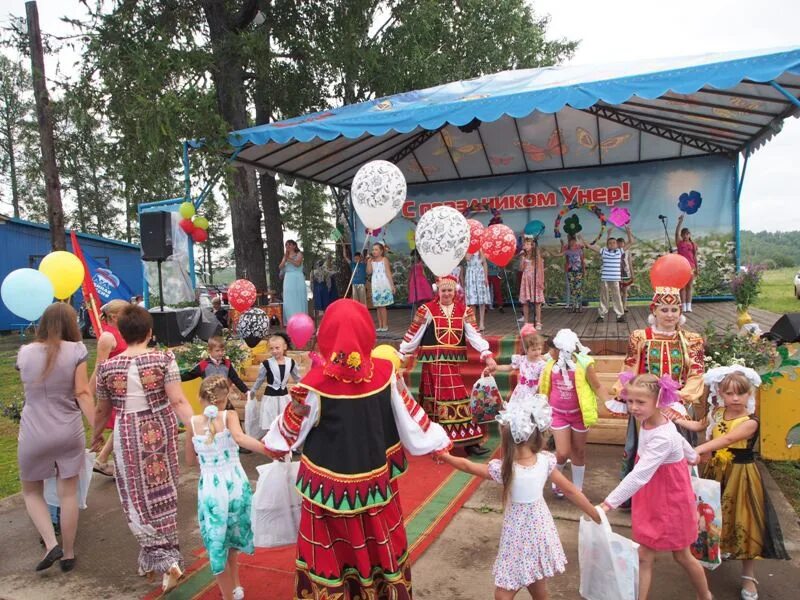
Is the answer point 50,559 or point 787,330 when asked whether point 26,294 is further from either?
point 787,330

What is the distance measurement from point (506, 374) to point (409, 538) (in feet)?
10.9

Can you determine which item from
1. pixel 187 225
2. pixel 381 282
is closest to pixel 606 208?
pixel 381 282

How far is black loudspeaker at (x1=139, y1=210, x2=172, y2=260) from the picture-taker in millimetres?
9586

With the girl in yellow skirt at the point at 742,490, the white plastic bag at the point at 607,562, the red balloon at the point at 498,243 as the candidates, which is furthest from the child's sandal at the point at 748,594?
the red balloon at the point at 498,243

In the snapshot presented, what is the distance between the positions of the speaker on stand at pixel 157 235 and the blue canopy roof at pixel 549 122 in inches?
66.7

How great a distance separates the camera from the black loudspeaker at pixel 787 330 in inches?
235

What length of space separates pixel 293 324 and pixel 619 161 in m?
9.66

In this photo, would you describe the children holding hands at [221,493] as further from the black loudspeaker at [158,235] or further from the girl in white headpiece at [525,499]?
the black loudspeaker at [158,235]

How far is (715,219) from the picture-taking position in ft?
39.8

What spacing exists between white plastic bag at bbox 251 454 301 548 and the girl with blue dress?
7.64m

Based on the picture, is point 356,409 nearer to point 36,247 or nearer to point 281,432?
point 281,432

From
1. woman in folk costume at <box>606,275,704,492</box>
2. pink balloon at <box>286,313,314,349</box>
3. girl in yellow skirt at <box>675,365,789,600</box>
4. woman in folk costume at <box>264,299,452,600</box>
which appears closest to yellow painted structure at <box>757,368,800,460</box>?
woman in folk costume at <box>606,275,704,492</box>

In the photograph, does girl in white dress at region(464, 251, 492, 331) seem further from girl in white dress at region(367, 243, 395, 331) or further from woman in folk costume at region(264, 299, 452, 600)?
woman in folk costume at region(264, 299, 452, 600)

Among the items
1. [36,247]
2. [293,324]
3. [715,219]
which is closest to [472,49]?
[715,219]
